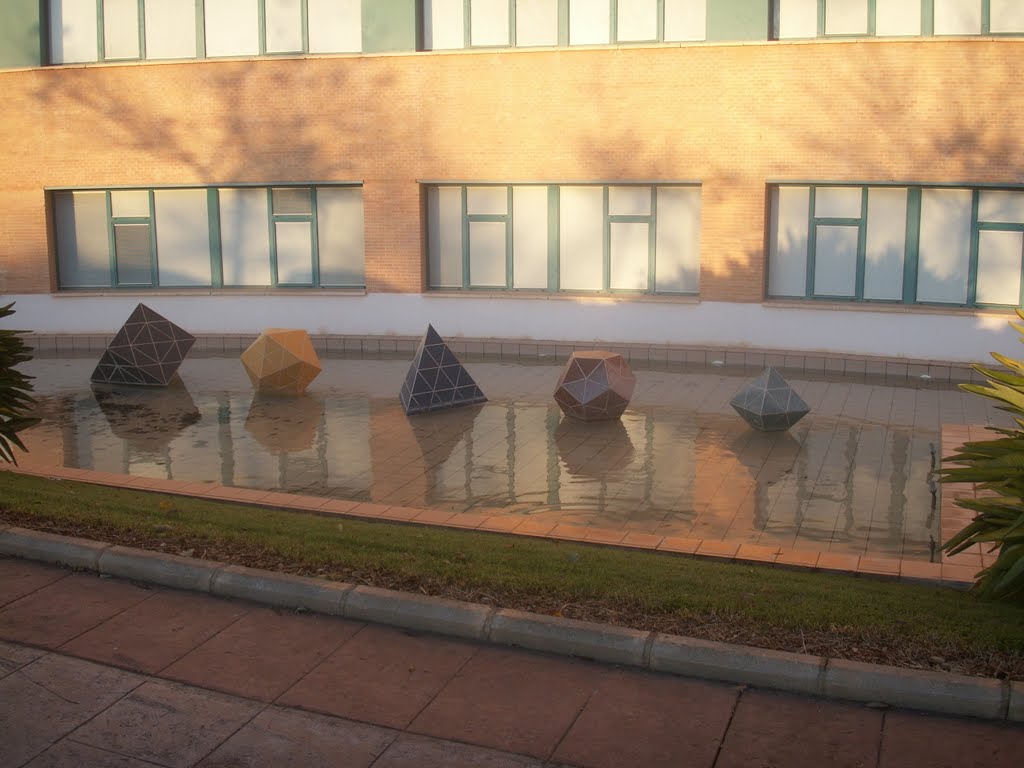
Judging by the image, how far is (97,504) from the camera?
9125mm

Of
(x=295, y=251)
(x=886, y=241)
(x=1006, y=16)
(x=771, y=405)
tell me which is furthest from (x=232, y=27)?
(x=771, y=405)

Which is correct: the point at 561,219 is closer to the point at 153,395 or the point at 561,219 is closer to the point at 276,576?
the point at 153,395

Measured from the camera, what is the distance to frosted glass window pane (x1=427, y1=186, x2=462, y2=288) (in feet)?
71.2

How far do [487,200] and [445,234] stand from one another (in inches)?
40.6

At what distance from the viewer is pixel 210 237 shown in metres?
22.6

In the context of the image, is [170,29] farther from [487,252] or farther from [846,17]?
[846,17]

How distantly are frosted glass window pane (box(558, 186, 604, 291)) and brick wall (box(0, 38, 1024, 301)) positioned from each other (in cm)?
50

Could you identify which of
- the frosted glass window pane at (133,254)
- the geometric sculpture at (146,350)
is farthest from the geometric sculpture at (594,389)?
the frosted glass window pane at (133,254)

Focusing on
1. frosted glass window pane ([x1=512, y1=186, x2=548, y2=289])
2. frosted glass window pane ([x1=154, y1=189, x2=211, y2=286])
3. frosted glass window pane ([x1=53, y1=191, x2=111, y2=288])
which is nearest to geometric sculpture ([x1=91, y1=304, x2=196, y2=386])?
frosted glass window pane ([x1=154, y1=189, x2=211, y2=286])

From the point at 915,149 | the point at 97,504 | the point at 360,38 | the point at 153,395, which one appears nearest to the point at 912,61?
the point at 915,149

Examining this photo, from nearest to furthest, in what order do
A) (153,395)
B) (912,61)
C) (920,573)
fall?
(920,573)
(153,395)
(912,61)

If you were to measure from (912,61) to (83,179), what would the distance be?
14930 mm

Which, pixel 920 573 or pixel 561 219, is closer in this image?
pixel 920 573

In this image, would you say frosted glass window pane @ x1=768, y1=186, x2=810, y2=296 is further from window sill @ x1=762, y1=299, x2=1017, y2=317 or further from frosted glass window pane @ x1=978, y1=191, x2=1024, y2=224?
frosted glass window pane @ x1=978, y1=191, x2=1024, y2=224
